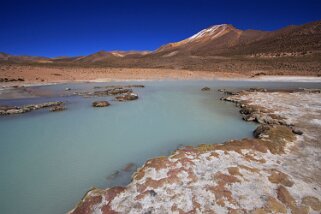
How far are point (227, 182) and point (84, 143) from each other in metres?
4.34

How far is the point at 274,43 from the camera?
201ft

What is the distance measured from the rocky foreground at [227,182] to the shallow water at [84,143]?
2.00 feet

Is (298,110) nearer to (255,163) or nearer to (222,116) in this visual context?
Answer: (222,116)

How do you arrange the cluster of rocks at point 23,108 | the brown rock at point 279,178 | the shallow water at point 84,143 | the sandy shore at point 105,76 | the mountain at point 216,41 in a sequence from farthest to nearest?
the mountain at point 216,41 → the sandy shore at point 105,76 → the cluster of rocks at point 23,108 → the shallow water at point 84,143 → the brown rock at point 279,178

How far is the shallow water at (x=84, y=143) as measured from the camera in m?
4.07

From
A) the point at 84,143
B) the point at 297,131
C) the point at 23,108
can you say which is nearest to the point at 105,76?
the point at 23,108

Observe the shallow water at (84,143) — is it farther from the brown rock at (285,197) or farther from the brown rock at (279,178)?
the brown rock at (285,197)

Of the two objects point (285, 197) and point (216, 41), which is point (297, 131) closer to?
point (285, 197)

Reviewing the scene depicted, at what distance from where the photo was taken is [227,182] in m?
3.92

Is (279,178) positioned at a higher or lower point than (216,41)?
lower

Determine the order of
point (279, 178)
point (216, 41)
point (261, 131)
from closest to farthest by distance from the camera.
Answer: point (279, 178) → point (261, 131) → point (216, 41)

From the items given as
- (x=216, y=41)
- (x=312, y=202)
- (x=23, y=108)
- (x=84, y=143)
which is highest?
(x=216, y=41)

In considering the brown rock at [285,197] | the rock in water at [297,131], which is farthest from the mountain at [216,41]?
the brown rock at [285,197]

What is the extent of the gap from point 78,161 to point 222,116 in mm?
6148
